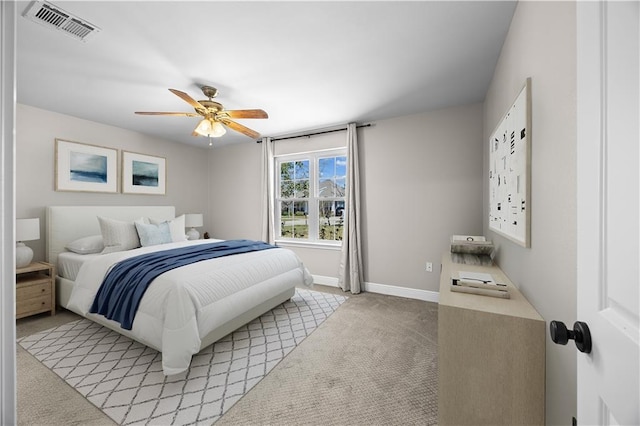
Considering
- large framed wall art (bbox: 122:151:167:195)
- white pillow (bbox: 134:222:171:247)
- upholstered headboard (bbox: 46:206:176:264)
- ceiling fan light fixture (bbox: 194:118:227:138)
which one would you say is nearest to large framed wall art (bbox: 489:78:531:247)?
ceiling fan light fixture (bbox: 194:118:227:138)

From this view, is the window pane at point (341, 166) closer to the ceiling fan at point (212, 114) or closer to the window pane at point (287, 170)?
the window pane at point (287, 170)

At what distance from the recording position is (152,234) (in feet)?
10.9

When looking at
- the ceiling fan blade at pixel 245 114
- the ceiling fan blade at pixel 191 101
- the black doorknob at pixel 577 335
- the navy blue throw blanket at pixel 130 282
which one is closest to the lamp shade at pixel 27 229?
the navy blue throw blanket at pixel 130 282

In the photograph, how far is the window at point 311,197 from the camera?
13.2ft

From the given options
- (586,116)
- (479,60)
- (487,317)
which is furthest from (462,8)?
(487,317)

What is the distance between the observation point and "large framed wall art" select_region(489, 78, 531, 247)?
4.28 feet

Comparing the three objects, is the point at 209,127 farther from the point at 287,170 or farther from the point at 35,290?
the point at 35,290

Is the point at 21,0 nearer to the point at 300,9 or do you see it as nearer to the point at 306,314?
the point at 300,9

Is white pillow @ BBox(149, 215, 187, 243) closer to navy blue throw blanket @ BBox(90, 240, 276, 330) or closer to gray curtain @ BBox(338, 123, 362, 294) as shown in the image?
navy blue throw blanket @ BBox(90, 240, 276, 330)

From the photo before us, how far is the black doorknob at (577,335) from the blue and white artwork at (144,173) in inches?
193

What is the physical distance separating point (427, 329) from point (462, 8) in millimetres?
2608

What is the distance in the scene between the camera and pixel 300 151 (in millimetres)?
4164

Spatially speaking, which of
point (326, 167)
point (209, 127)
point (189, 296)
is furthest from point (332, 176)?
point (189, 296)

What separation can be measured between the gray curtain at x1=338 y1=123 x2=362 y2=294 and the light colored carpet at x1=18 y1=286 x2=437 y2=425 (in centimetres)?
112
